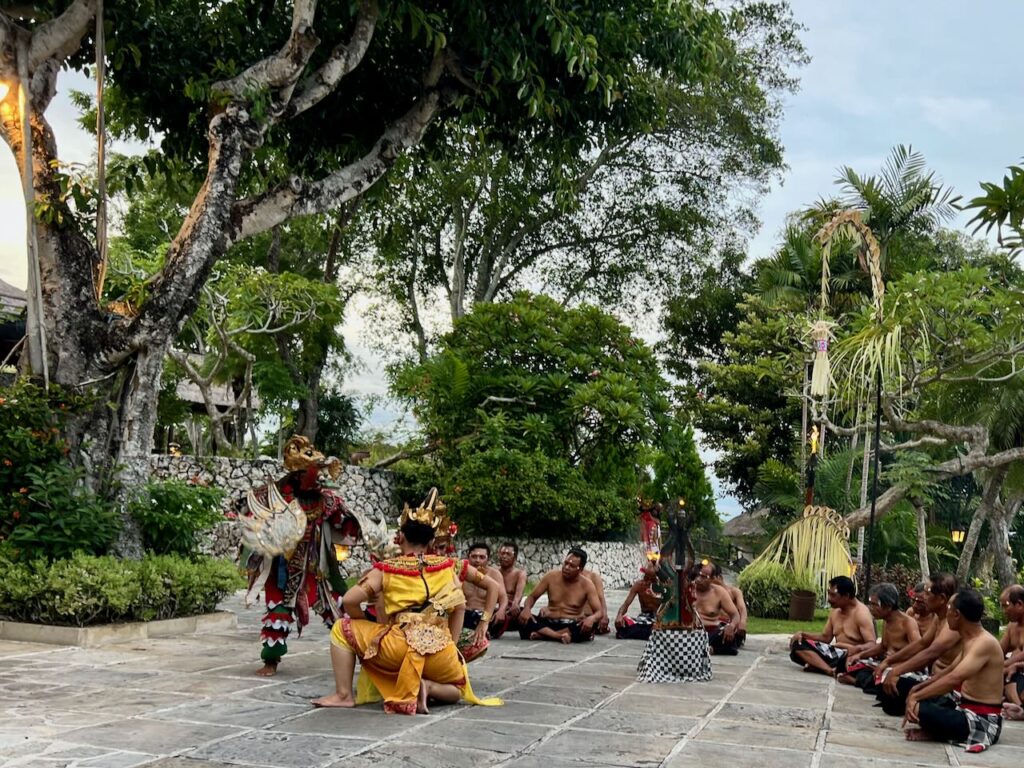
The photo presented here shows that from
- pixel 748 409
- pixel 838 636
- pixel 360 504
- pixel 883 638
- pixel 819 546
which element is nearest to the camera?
pixel 883 638

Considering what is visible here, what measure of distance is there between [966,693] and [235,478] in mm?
15090

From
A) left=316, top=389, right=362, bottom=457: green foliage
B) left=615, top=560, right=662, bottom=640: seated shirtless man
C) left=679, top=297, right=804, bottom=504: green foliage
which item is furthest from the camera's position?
left=316, top=389, right=362, bottom=457: green foliage

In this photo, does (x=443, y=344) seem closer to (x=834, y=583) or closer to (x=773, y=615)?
(x=773, y=615)

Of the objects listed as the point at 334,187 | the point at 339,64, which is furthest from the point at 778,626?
the point at 339,64

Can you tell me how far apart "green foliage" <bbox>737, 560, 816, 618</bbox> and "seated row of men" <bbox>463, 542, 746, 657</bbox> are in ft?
11.9

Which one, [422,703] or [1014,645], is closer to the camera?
[422,703]

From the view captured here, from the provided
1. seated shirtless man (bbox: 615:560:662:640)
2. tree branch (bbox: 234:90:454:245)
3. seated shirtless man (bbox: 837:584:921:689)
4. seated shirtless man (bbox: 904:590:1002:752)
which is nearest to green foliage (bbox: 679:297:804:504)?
seated shirtless man (bbox: 615:560:662:640)

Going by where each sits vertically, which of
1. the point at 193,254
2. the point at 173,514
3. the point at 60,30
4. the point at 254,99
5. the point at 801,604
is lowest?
the point at 801,604

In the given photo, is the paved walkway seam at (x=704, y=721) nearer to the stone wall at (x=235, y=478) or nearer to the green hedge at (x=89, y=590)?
the green hedge at (x=89, y=590)

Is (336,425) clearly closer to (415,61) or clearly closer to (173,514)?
(415,61)

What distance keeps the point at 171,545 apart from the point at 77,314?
2.47m

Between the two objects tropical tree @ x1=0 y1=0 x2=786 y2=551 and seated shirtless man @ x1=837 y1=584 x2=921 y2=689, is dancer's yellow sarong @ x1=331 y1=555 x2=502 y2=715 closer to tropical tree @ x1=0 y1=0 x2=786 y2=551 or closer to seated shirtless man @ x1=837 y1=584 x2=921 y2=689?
seated shirtless man @ x1=837 y1=584 x2=921 y2=689

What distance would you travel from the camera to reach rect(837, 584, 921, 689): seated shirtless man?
779 centimetres

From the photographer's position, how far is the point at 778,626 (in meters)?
13.4
